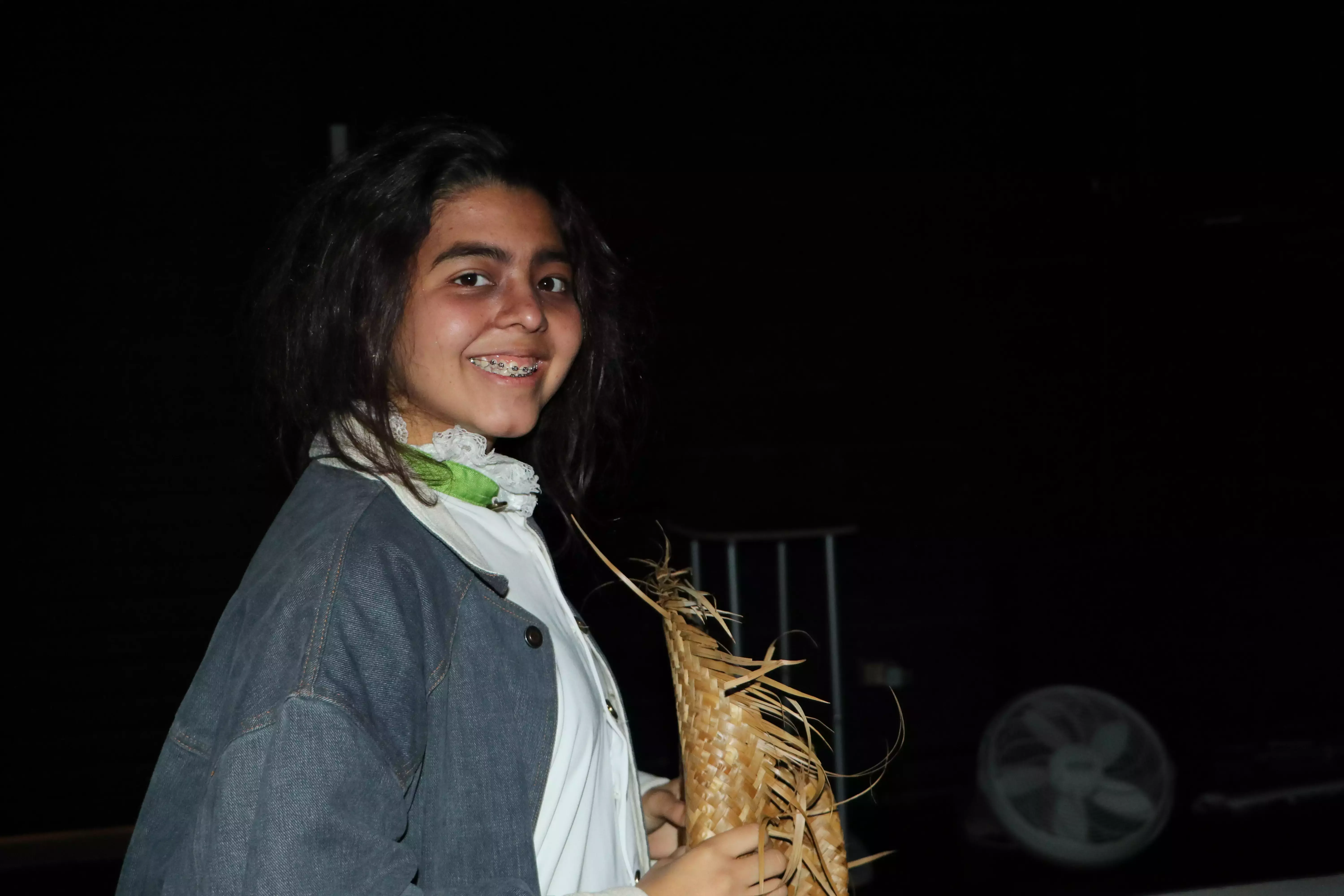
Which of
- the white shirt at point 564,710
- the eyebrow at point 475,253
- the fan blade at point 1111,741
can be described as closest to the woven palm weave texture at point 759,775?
the white shirt at point 564,710

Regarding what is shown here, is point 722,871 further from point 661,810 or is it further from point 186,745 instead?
point 186,745

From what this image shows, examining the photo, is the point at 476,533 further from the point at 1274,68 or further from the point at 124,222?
the point at 1274,68

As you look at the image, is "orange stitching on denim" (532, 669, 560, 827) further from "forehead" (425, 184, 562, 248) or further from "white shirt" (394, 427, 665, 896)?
"forehead" (425, 184, 562, 248)

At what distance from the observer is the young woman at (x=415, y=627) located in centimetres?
81

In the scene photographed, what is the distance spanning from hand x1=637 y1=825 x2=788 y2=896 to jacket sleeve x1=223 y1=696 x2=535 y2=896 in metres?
0.20

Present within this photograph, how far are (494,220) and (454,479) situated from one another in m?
0.26

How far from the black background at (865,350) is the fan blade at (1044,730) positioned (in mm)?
523

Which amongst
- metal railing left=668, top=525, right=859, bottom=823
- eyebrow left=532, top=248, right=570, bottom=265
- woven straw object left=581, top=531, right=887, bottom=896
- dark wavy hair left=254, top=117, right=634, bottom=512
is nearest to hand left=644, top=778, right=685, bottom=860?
woven straw object left=581, top=531, right=887, bottom=896

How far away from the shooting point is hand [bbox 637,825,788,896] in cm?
92

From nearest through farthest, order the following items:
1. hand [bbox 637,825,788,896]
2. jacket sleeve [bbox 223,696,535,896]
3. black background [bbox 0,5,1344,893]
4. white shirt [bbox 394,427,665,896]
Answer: jacket sleeve [bbox 223,696,535,896] → hand [bbox 637,825,788,896] → white shirt [bbox 394,427,665,896] → black background [bbox 0,5,1344,893]

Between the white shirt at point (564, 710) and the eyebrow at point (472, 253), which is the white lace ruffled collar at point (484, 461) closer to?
the white shirt at point (564, 710)


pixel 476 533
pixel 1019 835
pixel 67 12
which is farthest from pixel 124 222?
pixel 1019 835

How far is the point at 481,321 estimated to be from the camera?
110cm

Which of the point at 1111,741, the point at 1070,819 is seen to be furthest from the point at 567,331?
the point at 1070,819
